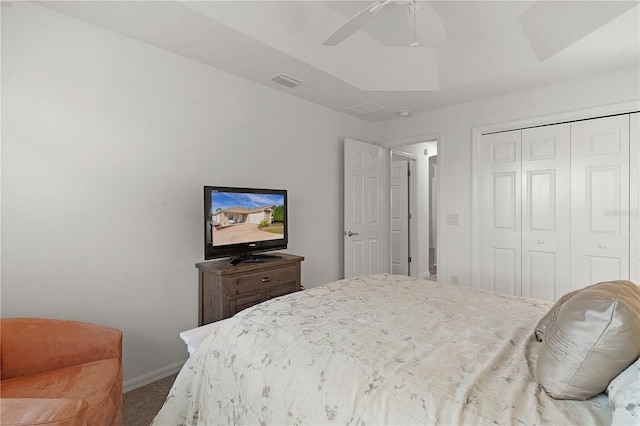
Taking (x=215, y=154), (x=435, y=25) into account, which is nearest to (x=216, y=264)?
(x=215, y=154)

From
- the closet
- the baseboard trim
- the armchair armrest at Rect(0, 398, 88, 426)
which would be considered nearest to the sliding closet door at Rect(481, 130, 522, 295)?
the closet

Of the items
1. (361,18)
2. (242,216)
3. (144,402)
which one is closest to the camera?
(361,18)

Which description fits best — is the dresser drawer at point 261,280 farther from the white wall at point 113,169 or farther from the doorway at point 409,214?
the doorway at point 409,214

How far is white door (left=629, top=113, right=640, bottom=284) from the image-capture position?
2795 millimetres

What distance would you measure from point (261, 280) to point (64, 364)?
1.30 meters

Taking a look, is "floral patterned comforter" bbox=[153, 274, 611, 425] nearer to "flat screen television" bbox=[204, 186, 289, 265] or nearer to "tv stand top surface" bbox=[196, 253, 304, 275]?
"tv stand top surface" bbox=[196, 253, 304, 275]

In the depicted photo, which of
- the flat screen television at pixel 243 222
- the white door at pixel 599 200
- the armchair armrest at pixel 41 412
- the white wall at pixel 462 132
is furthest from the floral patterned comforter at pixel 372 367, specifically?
the white wall at pixel 462 132

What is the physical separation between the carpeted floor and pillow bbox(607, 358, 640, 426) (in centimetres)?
221

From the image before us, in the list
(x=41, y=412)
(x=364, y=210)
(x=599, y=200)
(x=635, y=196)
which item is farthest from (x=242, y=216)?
(x=635, y=196)

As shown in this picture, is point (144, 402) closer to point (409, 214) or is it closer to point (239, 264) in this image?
point (239, 264)

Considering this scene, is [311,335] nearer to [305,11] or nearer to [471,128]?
[305,11]

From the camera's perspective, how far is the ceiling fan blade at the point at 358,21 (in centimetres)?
173

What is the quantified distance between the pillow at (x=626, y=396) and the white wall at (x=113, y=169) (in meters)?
2.60

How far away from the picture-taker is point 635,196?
281 centimetres
